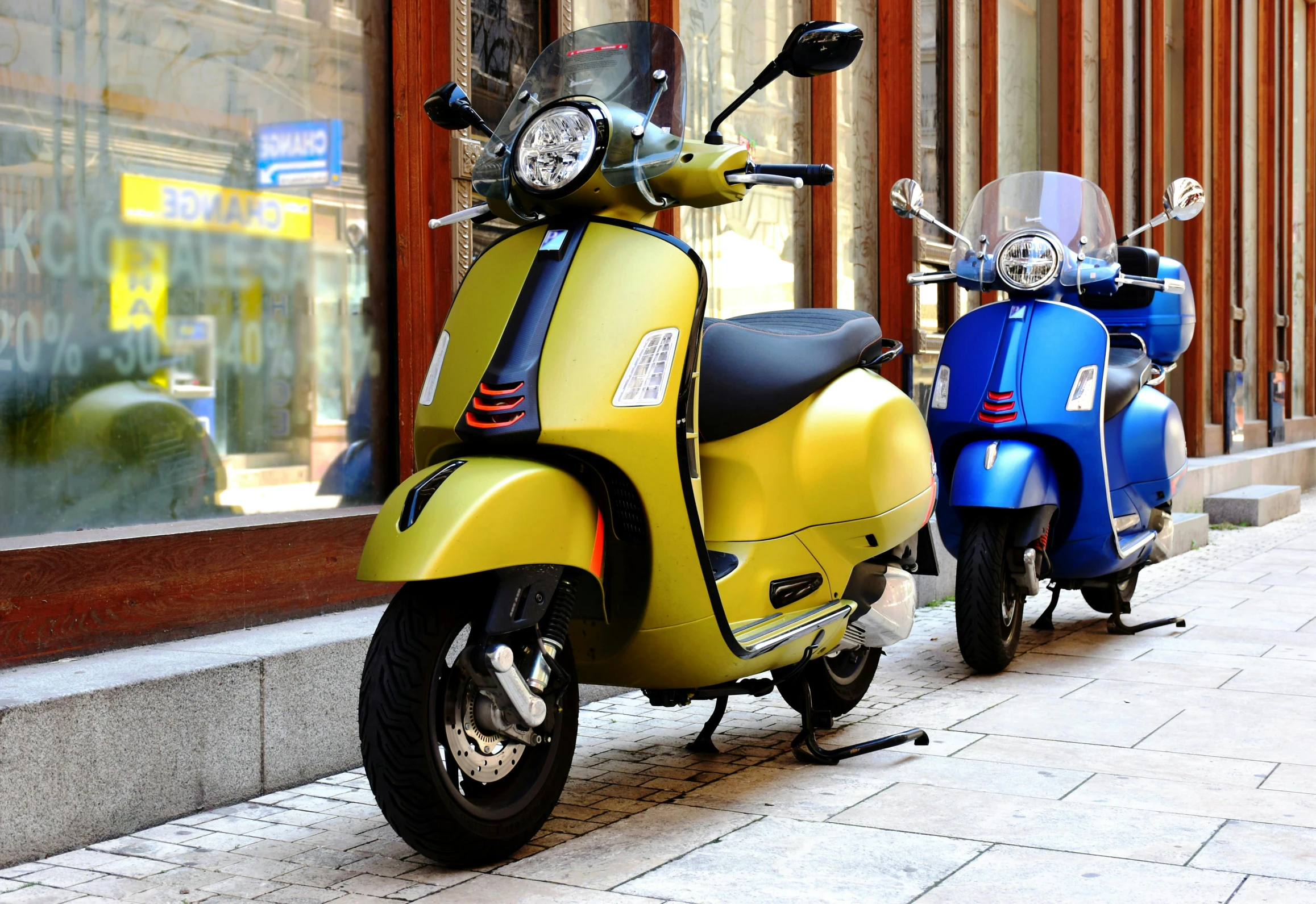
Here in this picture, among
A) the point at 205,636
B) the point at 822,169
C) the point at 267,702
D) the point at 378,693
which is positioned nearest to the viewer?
the point at 378,693

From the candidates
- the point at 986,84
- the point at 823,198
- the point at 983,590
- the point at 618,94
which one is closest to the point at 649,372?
the point at 618,94

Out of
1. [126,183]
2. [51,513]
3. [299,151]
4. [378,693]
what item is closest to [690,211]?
[299,151]

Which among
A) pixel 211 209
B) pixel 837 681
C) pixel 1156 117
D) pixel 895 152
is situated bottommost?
pixel 837 681

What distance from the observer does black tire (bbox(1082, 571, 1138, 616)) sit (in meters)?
6.32

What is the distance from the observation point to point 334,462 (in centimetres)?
508

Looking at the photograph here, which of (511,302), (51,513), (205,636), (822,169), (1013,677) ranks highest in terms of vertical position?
(822,169)

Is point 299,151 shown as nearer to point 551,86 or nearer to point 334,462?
point 334,462

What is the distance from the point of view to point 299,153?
16.3 feet

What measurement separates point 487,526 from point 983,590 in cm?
274

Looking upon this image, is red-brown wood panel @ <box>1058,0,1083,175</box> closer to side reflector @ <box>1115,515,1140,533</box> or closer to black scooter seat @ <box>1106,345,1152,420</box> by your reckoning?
black scooter seat @ <box>1106,345,1152,420</box>

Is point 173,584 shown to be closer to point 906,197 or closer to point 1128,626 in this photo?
point 906,197

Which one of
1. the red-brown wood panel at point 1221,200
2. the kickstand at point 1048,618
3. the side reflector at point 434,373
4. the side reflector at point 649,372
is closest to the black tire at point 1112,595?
the kickstand at point 1048,618

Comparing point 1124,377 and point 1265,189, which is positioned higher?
point 1265,189

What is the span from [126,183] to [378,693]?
7.03ft
